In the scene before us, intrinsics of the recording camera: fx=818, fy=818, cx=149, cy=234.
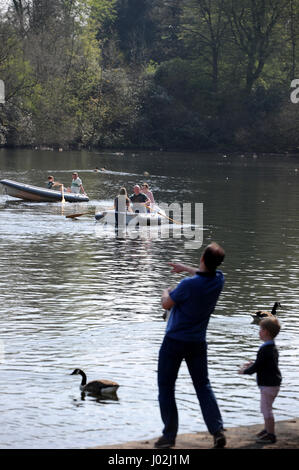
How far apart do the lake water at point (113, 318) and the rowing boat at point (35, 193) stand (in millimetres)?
476

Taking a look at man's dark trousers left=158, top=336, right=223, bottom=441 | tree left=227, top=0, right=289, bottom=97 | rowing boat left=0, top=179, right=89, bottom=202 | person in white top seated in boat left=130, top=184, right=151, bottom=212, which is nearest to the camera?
man's dark trousers left=158, top=336, right=223, bottom=441

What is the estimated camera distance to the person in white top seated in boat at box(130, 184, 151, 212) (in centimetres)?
3384

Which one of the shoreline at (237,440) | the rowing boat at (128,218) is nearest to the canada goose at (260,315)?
the shoreline at (237,440)

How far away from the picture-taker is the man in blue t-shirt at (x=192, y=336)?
885 centimetres

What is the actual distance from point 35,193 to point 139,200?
8989 mm

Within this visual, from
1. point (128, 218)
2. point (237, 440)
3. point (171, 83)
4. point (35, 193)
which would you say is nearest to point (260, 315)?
point (237, 440)

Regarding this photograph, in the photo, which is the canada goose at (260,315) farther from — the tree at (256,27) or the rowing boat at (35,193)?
the tree at (256,27)

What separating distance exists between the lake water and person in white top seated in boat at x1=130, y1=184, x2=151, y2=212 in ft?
6.18

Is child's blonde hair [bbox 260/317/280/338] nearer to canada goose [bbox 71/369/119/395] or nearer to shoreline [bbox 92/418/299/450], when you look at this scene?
shoreline [bbox 92/418/299/450]

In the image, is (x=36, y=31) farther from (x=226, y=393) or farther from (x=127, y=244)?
(x=226, y=393)

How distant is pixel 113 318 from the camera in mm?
17438

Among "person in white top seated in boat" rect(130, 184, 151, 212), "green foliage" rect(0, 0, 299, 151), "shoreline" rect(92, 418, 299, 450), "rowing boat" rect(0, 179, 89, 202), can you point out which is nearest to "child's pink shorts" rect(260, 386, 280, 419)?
"shoreline" rect(92, 418, 299, 450)
